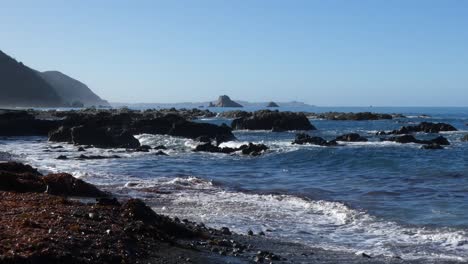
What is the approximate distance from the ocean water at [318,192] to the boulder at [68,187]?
7.05 feet

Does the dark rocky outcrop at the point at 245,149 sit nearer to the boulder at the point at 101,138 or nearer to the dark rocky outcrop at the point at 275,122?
the boulder at the point at 101,138

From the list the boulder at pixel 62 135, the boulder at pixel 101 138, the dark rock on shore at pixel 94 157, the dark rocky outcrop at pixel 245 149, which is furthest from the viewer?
the boulder at pixel 62 135

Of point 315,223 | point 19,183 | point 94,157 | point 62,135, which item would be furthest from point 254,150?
point 315,223

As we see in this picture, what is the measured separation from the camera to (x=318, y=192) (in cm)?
2219

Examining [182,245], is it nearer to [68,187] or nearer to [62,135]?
[68,187]

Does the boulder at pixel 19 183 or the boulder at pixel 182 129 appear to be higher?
the boulder at pixel 19 183

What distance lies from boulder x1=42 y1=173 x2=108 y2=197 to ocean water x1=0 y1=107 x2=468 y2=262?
7.05 ft

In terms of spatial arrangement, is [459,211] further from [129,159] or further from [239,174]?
[129,159]

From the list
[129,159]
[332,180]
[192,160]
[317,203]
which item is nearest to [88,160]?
[129,159]

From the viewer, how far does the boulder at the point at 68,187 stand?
59.8 feet

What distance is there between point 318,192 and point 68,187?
957 centimetres

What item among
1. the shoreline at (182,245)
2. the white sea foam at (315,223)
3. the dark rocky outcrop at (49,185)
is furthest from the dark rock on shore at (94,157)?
the shoreline at (182,245)

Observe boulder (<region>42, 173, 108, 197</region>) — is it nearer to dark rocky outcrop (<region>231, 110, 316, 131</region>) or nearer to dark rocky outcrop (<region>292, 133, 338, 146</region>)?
dark rocky outcrop (<region>292, 133, 338, 146</region>)

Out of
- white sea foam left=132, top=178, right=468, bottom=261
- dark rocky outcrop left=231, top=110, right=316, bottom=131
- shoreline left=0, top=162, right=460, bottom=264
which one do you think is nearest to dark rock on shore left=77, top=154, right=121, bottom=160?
white sea foam left=132, top=178, right=468, bottom=261
